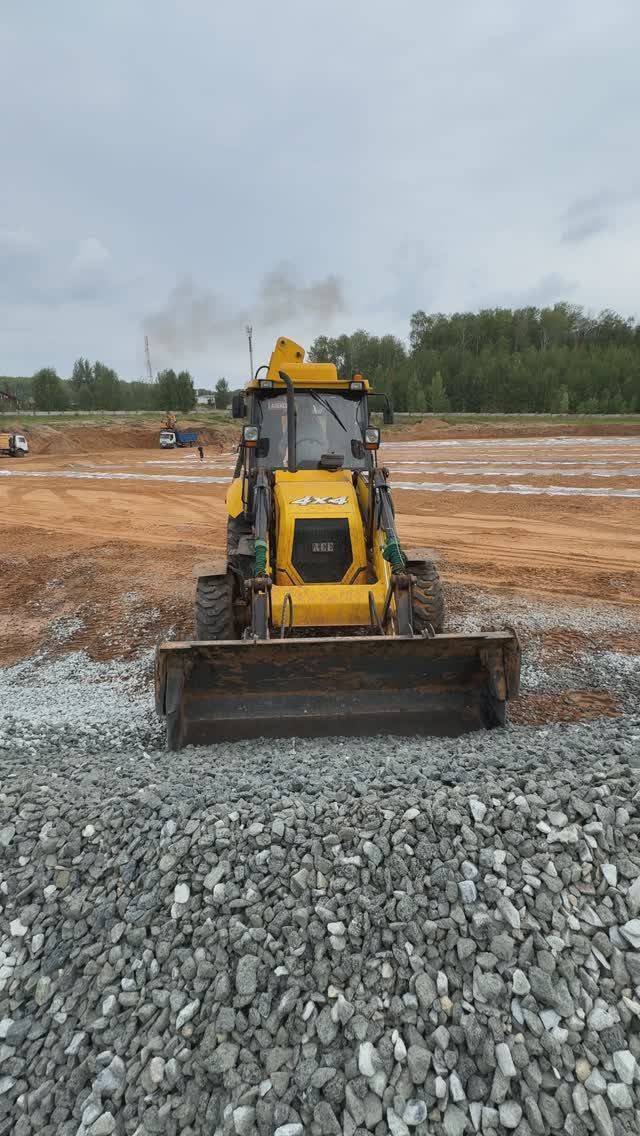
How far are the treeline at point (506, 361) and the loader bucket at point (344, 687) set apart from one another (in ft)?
148

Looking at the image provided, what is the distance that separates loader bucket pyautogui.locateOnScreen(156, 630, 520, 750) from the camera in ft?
13.5

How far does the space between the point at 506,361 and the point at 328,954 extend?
198ft

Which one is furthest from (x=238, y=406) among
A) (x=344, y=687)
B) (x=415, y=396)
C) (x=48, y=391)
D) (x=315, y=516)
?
(x=48, y=391)

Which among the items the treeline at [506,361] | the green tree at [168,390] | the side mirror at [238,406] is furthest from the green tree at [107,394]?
the side mirror at [238,406]

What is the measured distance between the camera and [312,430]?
6.01 m

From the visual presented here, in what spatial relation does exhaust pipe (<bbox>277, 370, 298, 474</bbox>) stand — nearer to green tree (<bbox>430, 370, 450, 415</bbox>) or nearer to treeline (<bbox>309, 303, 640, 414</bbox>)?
treeline (<bbox>309, 303, 640, 414</bbox>)

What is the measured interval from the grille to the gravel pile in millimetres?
2378

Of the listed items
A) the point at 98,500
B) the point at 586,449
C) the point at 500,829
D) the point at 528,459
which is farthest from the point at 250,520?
the point at 586,449

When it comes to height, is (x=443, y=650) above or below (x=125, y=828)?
above

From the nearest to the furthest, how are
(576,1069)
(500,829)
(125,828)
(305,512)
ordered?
(576,1069) → (500,829) → (125,828) → (305,512)

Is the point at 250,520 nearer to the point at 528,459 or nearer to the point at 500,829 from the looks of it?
the point at 500,829

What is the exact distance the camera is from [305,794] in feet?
10.1

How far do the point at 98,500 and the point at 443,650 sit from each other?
1546 cm

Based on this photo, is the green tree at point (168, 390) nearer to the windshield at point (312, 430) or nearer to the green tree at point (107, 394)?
the green tree at point (107, 394)
